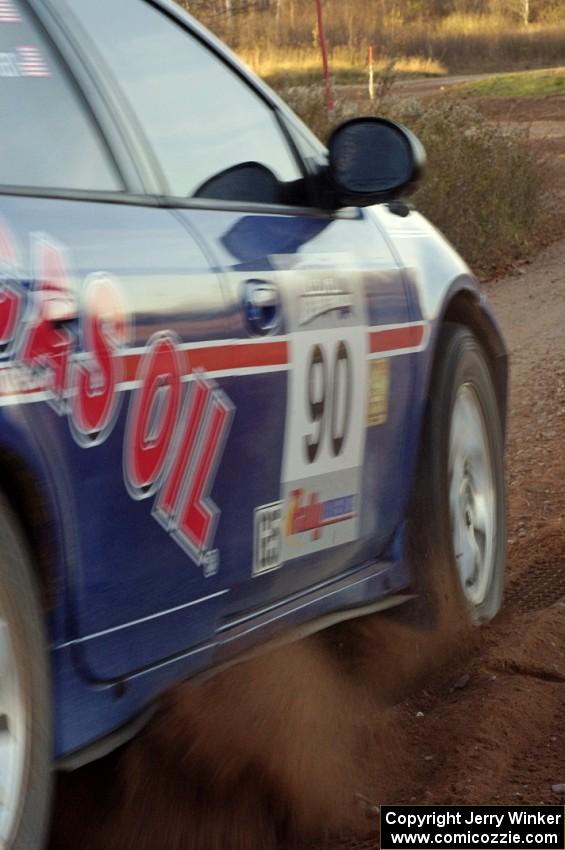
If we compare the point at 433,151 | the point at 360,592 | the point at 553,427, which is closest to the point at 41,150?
the point at 360,592

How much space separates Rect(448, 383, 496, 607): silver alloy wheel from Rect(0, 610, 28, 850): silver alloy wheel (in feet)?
6.80

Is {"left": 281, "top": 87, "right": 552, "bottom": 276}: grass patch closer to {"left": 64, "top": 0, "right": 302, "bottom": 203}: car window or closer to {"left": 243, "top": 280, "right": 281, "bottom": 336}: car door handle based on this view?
{"left": 64, "top": 0, "right": 302, "bottom": 203}: car window

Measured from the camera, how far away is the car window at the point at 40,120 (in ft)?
9.61

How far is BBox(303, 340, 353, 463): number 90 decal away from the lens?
3590 mm

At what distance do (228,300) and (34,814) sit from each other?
3.50 ft

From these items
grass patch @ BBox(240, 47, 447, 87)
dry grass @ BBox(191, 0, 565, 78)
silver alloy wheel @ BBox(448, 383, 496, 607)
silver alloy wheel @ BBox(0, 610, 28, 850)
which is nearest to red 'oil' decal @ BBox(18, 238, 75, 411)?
silver alloy wheel @ BBox(0, 610, 28, 850)

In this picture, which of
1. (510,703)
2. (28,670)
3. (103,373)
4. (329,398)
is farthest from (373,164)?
(28,670)

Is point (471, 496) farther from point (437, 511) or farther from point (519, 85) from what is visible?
point (519, 85)

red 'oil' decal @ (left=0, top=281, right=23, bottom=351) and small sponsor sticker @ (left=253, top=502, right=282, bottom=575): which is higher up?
red 'oil' decal @ (left=0, top=281, right=23, bottom=351)

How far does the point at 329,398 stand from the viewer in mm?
3693

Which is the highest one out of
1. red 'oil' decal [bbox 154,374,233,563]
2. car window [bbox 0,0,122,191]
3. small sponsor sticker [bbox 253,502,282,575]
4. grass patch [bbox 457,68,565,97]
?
car window [bbox 0,0,122,191]

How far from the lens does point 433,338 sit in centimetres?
441

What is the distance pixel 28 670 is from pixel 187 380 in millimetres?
658

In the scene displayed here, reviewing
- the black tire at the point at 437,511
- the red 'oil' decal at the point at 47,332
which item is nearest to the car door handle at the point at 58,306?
the red 'oil' decal at the point at 47,332
